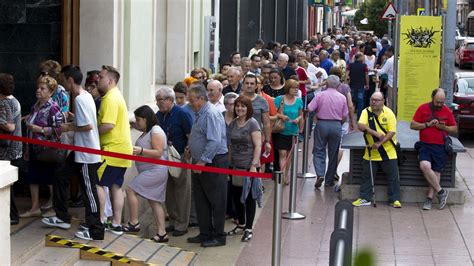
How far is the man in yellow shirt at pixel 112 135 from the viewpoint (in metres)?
10.0

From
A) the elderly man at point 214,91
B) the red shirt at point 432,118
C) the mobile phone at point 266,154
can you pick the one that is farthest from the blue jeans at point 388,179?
the elderly man at point 214,91

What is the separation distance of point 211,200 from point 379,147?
11.0 feet

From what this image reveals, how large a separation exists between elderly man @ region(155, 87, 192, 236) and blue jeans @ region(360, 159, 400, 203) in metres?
2.95

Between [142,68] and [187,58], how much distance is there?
3948 mm

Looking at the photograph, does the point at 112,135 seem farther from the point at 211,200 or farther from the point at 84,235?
the point at 211,200

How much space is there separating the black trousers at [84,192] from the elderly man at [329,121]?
17.9ft

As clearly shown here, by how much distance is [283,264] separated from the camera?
406 inches

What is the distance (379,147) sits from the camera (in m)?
13.3

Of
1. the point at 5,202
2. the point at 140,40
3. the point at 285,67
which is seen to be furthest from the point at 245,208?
the point at 285,67

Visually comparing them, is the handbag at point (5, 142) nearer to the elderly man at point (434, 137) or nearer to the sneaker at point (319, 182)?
the elderly man at point (434, 137)

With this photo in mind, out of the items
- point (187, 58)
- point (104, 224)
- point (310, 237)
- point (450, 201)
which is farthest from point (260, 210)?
point (187, 58)

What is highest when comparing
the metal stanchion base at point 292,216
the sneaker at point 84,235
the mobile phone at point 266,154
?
the mobile phone at point 266,154

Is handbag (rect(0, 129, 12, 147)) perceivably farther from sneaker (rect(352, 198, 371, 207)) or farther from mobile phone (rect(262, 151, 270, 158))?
sneaker (rect(352, 198, 371, 207))

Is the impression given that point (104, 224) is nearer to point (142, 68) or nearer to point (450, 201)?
point (142, 68)
